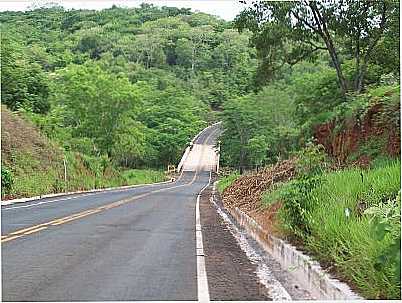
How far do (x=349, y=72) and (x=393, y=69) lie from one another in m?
3.32

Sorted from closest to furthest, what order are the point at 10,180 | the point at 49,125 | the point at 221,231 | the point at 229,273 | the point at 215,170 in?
the point at 229,273 → the point at 221,231 → the point at 10,180 → the point at 49,125 → the point at 215,170

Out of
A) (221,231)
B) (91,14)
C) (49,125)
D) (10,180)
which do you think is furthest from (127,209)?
(91,14)

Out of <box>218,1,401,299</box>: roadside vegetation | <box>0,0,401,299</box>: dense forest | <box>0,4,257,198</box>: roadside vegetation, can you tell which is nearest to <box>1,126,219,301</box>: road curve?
<box>218,1,401,299</box>: roadside vegetation

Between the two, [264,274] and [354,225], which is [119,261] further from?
[354,225]

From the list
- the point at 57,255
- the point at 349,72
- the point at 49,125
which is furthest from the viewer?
the point at 49,125

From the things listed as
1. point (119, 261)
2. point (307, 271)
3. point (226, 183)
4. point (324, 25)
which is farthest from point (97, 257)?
point (226, 183)

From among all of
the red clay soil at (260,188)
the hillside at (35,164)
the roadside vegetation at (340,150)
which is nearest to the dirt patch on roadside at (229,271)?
the roadside vegetation at (340,150)

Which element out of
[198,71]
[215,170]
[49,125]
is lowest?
[215,170]

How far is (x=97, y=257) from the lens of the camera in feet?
30.1

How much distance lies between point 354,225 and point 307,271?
2.43 feet

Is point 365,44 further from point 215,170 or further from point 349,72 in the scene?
point 215,170

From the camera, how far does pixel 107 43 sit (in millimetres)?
73062

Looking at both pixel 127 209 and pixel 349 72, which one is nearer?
pixel 127 209

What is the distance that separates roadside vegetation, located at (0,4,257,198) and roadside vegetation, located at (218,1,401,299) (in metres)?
3.67
